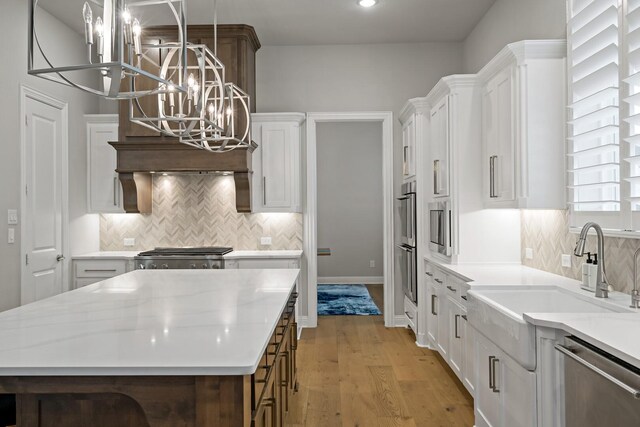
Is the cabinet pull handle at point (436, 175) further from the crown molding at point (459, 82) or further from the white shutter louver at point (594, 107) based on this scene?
the white shutter louver at point (594, 107)

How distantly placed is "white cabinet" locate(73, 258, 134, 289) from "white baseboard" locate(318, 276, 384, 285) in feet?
14.1

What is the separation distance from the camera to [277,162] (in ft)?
16.9

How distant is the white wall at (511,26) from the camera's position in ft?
10.6

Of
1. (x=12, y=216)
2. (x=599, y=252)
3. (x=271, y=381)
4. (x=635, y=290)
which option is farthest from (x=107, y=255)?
(x=635, y=290)

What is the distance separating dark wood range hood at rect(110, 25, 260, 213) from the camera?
485 cm

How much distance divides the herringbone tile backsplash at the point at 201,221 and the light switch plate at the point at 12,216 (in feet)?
4.65

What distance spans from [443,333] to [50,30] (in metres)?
4.46

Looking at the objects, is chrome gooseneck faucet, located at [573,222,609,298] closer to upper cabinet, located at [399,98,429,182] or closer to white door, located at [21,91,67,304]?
upper cabinet, located at [399,98,429,182]

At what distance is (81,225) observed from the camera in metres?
5.10

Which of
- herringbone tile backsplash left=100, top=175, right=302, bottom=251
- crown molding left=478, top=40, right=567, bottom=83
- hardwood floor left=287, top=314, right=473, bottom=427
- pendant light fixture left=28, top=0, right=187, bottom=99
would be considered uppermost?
crown molding left=478, top=40, right=567, bottom=83

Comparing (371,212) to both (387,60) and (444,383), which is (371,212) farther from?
(444,383)

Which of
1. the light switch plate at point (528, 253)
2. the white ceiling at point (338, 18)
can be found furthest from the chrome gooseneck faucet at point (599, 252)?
the white ceiling at point (338, 18)

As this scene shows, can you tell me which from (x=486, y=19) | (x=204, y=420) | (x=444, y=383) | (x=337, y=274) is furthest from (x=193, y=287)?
(x=337, y=274)

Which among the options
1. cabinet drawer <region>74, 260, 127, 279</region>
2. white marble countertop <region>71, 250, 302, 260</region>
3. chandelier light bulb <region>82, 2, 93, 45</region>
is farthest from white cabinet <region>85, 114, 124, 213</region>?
chandelier light bulb <region>82, 2, 93, 45</region>
